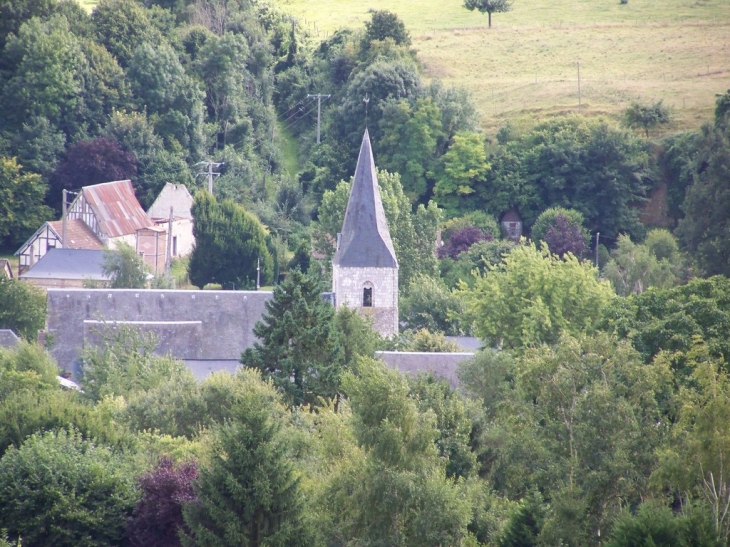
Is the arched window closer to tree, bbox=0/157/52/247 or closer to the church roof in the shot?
the church roof

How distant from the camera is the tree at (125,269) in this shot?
196 ft

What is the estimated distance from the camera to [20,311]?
5600cm

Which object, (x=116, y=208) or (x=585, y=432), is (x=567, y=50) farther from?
(x=585, y=432)

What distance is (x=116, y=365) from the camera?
45031 millimetres

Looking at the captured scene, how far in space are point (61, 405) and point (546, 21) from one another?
67632 millimetres

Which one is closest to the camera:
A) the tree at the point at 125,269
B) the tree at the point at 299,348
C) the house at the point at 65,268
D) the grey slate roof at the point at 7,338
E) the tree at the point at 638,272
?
the tree at the point at 299,348

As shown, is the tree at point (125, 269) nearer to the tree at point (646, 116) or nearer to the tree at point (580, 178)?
the tree at point (580, 178)

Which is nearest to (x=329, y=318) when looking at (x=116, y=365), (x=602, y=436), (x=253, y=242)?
(x=116, y=365)

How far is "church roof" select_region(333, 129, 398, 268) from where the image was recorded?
1961 inches

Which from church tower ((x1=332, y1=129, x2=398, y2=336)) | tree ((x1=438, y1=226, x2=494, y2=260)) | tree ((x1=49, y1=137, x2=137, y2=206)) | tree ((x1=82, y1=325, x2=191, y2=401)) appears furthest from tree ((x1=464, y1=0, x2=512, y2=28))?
tree ((x1=82, y1=325, x2=191, y2=401))

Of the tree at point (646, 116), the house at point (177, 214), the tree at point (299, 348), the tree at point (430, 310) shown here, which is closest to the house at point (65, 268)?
the house at point (177, 214)

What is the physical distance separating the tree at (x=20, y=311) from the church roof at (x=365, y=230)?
12982 millimetres

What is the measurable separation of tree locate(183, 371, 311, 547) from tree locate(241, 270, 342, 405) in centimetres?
1194

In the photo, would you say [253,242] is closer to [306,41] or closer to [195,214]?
[195,214]
